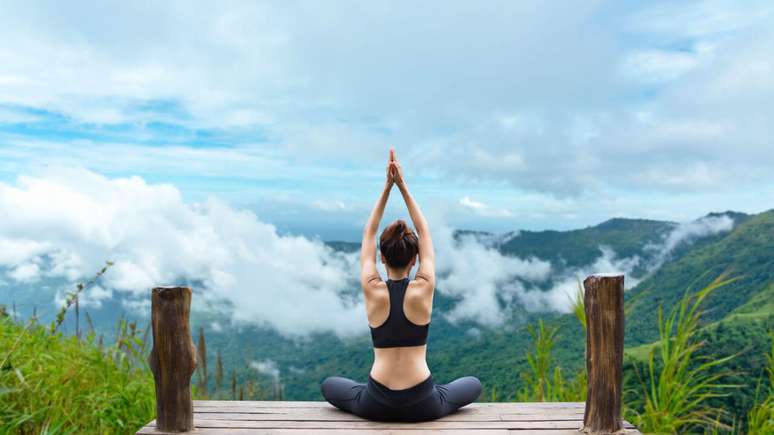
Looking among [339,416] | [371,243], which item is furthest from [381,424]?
[371,243]

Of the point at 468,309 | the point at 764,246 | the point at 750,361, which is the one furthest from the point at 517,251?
the point at 750,361

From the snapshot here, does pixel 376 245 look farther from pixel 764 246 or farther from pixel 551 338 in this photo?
pixel 764 246

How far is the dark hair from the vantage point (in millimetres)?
4262

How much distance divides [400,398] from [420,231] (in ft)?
Answer: 3.93

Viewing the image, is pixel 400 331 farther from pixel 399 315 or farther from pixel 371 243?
pixel 371 243

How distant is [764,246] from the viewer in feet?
152

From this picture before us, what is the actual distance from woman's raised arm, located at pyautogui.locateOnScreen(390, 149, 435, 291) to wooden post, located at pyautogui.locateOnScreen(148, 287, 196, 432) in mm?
1648

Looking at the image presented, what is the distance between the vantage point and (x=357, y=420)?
15.3ft

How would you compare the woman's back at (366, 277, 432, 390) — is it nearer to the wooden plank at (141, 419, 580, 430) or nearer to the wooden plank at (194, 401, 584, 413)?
the wooden plank at (141, 419, 580, 430)

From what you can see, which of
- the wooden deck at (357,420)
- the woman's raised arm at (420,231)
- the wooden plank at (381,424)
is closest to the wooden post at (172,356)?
the wooden deck at (357,420)

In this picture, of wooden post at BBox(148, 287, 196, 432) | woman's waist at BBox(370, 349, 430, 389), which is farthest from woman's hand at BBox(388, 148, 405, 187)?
wooden post at BBox(148, 287, 196, 432)

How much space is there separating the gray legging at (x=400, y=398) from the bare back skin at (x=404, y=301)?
84mm

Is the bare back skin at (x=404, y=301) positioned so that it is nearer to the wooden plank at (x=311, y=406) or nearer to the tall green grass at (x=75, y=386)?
the wooden plank at (x=311, y=406)

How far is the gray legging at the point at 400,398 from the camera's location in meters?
4.47
